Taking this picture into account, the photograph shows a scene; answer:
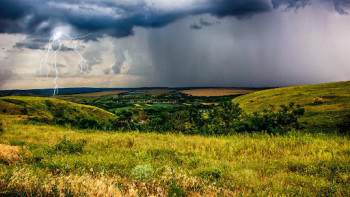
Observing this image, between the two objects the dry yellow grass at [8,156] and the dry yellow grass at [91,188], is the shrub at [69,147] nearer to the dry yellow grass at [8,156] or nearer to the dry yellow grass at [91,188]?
the dry yellow grass at [8,156]

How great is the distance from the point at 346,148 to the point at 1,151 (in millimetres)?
13056

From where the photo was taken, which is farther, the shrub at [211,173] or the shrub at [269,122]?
the shrub at [269,122]

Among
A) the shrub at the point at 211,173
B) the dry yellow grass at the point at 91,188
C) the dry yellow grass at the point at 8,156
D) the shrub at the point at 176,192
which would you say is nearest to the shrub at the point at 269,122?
the shrub at the point at 211,173

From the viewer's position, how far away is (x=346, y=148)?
6973mm

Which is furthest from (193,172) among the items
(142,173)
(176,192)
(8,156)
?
(8,156)

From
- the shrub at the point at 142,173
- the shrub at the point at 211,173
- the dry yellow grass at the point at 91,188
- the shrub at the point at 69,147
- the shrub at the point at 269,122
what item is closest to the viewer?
the dry yellow grass at the point at 91,188

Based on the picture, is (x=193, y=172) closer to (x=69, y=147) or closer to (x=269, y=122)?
(x=69, y=147)

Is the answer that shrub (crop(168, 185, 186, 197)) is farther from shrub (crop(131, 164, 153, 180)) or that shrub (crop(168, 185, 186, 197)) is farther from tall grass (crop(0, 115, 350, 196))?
shrub (crop(131, 164, 153, 180))

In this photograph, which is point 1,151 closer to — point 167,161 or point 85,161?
point 85,161

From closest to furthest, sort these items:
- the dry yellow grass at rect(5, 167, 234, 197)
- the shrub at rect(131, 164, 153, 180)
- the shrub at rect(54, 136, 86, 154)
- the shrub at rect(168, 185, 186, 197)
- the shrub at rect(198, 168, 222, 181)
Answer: the dry yellow grass at rect(5, 167, 234, 197) < the shrub at rect(168, 185, 186, 197) < the shrub at rect(131, 164, 153, 180) < the shrub at rect(198, 168, 222, 181) < the shrub at rect(54, 136, 86, 154)

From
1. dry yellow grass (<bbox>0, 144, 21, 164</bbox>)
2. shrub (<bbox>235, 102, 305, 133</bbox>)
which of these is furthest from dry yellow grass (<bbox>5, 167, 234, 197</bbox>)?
shrub (<bbox>235, 102, 305, 133</bbox>)

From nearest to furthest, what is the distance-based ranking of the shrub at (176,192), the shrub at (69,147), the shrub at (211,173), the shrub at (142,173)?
the shrub at (176,192) → the shrub at (142,173) → the shrub at (211,173) → the shrub at (69,147)

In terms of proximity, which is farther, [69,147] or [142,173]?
[69,147]

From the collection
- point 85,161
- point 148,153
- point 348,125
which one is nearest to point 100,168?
point 85,161
